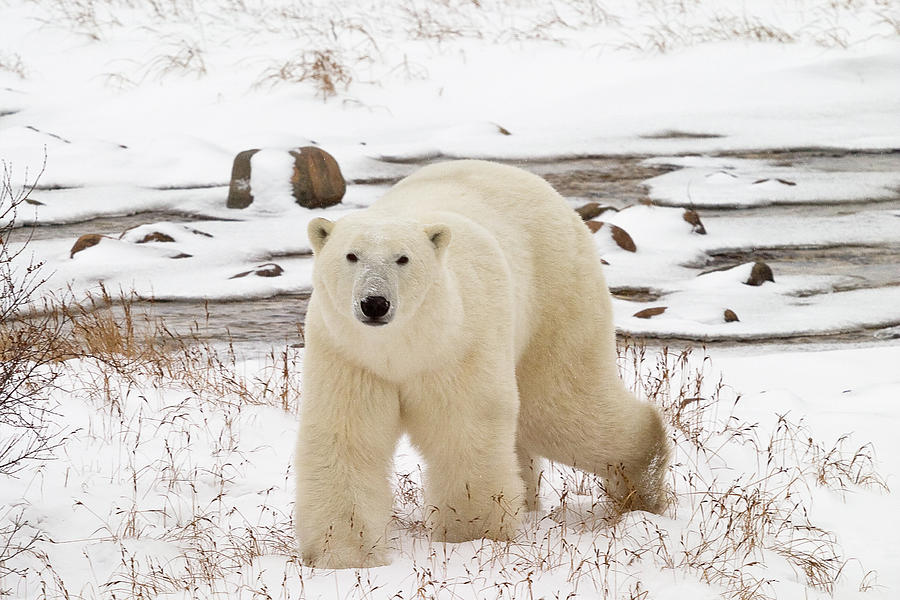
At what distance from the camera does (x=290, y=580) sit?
3.39 m

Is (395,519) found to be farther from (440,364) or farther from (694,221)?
(694,221)

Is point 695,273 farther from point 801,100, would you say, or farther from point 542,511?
point 801,100

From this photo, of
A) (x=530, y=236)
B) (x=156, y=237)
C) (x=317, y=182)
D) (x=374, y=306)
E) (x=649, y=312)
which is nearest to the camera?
(x=374, y=306)

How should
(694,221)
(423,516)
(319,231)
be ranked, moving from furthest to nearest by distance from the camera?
(694,221) → (423,516) → (319,231)

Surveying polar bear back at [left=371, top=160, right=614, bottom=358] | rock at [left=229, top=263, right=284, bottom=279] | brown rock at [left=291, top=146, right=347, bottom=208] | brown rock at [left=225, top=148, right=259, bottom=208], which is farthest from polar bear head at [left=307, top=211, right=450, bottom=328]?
brown rock at [left=225, top=148, right=259, bottom=208]

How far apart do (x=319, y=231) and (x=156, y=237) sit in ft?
18.4

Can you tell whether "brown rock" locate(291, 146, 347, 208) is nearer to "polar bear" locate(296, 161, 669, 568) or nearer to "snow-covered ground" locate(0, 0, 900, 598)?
"snow-covered ground" locate(0, 0, 900, 598)

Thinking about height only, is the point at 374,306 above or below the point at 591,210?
above

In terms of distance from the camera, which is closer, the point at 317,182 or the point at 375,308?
the point at 375,308

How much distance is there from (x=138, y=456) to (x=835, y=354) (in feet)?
13.2

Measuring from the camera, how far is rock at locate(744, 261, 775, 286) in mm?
7809

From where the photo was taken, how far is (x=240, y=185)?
382 inches

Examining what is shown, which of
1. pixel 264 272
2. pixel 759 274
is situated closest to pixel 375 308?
pixel 264 272

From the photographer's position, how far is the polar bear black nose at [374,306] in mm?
3064
